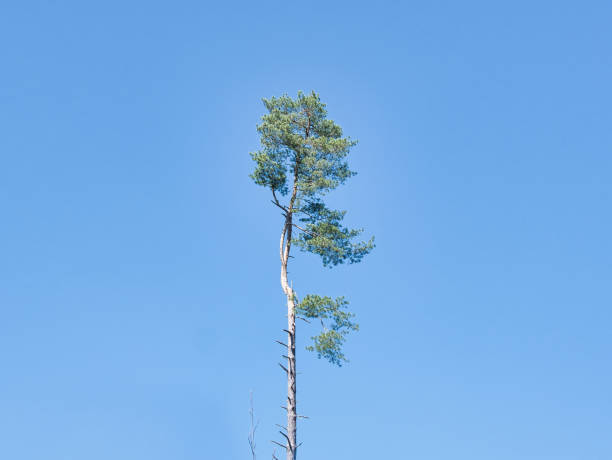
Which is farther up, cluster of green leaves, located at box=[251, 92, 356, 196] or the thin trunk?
cluster of green leaves, located at box=[251, 92, 356, 196]

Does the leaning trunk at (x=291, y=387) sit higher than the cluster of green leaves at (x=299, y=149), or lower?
lower

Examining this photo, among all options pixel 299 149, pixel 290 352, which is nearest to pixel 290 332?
pixel 290 352

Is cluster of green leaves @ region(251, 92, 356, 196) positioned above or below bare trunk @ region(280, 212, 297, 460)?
above

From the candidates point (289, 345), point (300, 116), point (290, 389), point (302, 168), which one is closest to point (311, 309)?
point (289, 345)

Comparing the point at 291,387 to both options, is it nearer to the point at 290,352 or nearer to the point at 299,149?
the point at 290,352

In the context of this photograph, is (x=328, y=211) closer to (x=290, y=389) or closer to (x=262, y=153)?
(x=262, y=153)

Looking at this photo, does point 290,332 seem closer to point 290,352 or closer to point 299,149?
point 290,352

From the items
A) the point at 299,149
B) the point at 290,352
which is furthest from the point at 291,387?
the point at 299,149

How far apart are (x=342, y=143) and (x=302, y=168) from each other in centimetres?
173

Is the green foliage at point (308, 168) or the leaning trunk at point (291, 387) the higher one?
the green foliage at point (308, 168)

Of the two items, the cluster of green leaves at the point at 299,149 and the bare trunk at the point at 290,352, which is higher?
the cluster of green leaves at the point at 299,149

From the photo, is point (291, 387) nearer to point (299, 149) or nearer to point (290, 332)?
point (290, 332)

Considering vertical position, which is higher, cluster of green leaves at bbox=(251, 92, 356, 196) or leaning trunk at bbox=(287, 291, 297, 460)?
cluster of green leaves at bbox=(251, 92, 356, 196)

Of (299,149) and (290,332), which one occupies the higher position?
(299,149)
